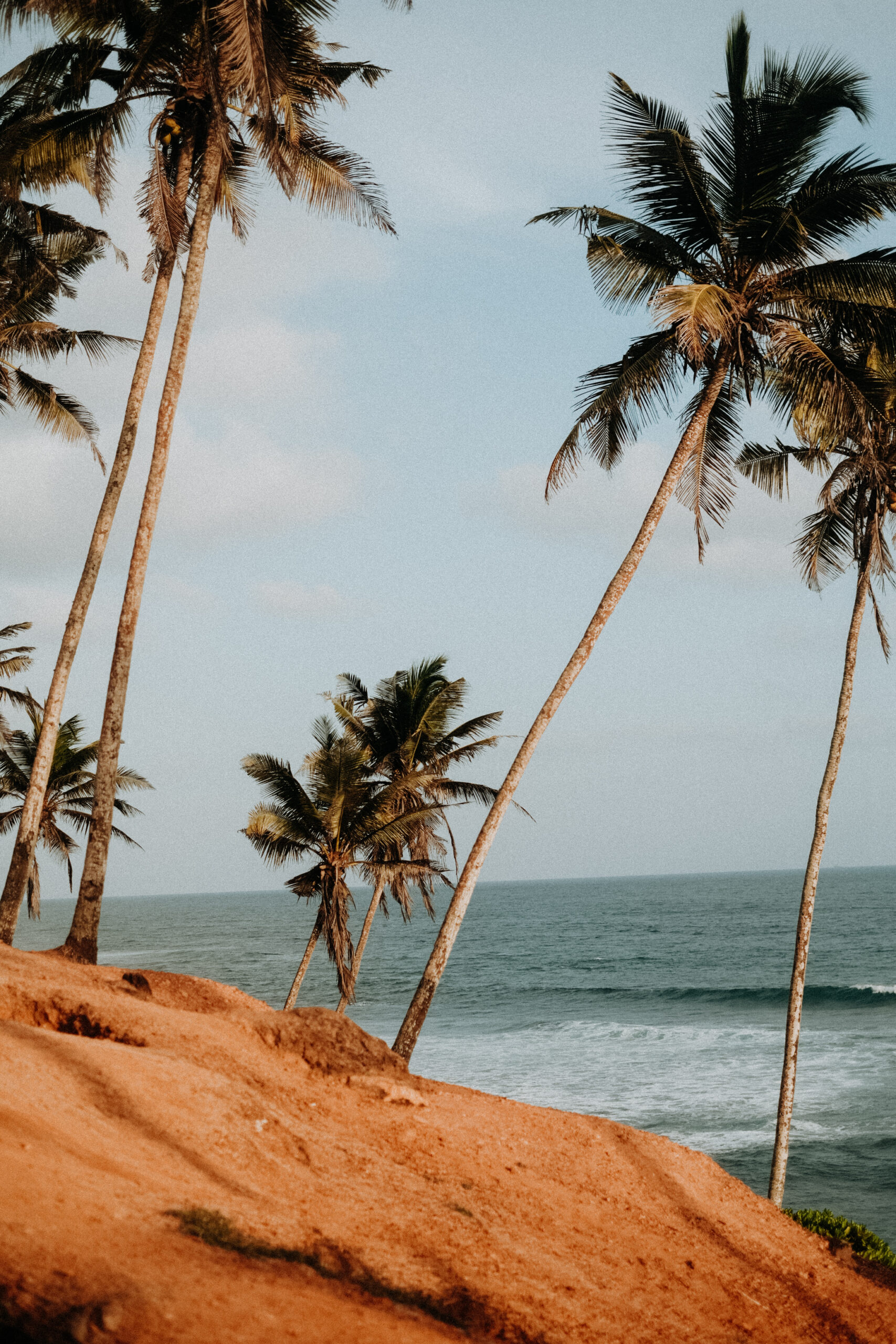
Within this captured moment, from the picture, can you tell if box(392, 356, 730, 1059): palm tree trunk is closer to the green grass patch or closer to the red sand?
the red sand

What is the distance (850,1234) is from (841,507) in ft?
32.9

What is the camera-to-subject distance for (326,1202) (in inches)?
280

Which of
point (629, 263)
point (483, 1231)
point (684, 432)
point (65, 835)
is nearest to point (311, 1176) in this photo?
point (483, 1231)

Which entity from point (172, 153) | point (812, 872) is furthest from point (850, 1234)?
point (172, 153)

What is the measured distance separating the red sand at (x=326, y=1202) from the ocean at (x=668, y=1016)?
1149 cm

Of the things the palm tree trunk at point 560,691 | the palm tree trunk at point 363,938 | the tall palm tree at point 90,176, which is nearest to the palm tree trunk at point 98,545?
the tall palm tree at point 90,176

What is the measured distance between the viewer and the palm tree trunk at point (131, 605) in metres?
12.4

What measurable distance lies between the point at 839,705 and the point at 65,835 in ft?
71.7

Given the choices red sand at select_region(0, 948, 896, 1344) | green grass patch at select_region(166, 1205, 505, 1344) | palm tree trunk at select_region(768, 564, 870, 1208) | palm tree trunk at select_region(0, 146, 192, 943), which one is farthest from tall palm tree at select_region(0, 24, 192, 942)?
palm tree trunk at select_region(768, 564, 870, 1208)

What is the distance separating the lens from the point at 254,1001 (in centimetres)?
1182

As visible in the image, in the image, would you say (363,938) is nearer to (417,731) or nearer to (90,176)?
(417,731)

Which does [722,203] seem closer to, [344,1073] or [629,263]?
[629,263]

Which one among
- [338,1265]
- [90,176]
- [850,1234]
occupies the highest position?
[90,176]

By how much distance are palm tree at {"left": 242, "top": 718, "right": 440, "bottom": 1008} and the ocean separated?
1008 centimetres
